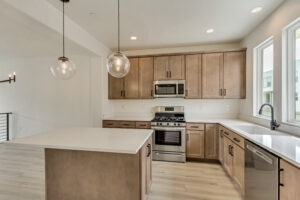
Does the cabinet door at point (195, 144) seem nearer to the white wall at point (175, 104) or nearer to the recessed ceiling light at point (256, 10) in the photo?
the white wall at point (175, 104)

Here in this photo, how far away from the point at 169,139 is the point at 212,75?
183cm

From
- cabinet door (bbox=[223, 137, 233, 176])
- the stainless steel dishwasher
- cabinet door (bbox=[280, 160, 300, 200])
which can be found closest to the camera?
cabinet door (bbox=[280, 160, 300, 200])

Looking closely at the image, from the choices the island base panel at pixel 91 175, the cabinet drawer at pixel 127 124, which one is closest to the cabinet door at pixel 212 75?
the cabinet drawer at pixel 127 124

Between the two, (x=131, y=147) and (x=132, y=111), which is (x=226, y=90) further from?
(x=131, y=147)

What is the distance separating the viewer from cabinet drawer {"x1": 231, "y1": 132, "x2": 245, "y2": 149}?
2.06 m

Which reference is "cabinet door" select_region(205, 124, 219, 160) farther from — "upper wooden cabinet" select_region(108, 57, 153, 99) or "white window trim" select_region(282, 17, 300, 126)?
"upper wooden cabinet" select_region(108, 57, 153, 99)

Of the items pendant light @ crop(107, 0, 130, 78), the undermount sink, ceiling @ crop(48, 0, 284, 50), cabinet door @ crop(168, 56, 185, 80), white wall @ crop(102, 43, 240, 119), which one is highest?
ceiling @ crop(48, 0, 284, 50)

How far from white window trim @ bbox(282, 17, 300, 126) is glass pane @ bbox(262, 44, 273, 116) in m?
0.50

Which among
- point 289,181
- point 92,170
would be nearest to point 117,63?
point 92,170

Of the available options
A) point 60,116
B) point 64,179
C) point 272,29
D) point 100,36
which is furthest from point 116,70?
point 60,116

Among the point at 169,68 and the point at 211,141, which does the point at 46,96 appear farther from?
the point at 211,141

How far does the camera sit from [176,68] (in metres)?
3.62

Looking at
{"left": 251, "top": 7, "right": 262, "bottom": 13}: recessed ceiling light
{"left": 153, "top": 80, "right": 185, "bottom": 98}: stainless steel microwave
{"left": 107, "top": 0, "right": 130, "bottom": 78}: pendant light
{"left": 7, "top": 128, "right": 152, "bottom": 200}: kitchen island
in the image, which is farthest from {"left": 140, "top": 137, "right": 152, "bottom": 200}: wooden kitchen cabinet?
{"left": 251, "top": 7, "right": 262, "bottom": 13}: recessed ceiling light

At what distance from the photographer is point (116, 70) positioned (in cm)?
195
